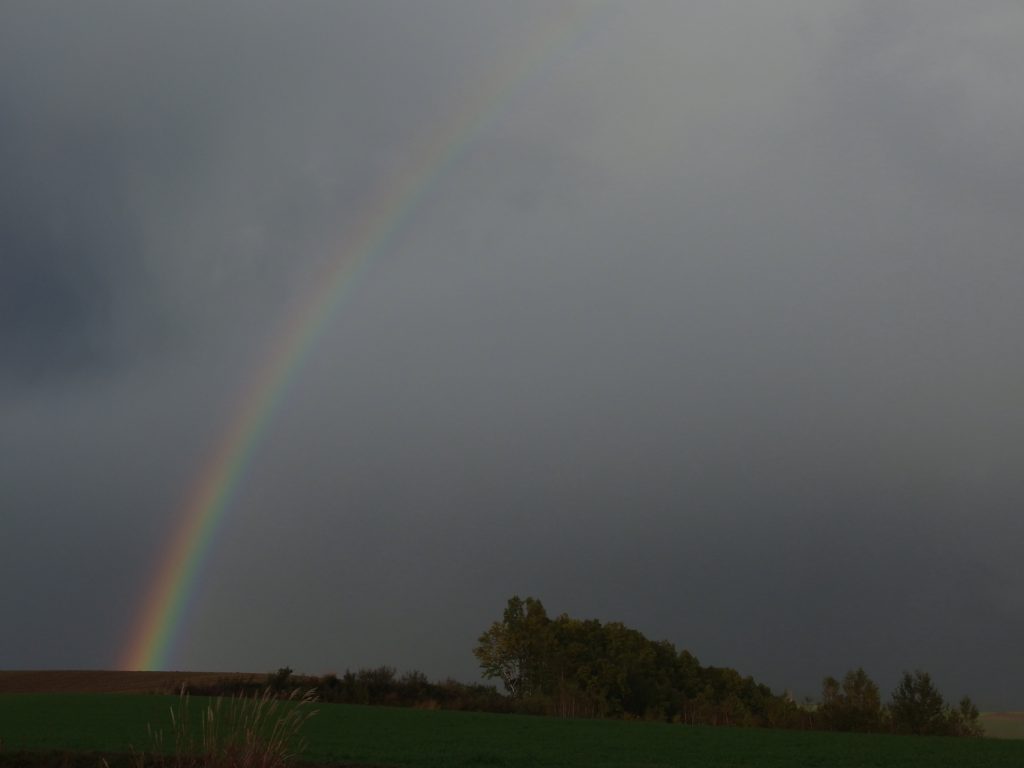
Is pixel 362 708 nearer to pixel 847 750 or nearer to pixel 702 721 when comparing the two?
pixel 702 721

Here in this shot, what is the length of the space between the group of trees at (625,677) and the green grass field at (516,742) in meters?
23.9

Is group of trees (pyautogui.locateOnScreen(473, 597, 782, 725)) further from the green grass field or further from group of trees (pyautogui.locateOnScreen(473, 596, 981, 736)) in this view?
the green grass field

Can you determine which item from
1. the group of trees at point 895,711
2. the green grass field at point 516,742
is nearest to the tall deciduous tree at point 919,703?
the group of trees at point 895,711

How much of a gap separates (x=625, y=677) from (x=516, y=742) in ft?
222

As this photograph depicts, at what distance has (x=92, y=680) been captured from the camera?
82.2m

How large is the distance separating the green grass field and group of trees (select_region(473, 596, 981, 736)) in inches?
940

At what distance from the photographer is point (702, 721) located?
56.9m

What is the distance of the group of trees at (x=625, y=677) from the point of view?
7950cm

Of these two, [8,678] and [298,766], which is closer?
[298,766]

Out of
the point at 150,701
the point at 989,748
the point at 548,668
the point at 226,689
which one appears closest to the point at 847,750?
the point at 989,748

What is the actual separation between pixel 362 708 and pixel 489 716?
278 inches

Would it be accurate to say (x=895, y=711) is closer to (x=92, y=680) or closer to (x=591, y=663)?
(x=591, y=663)

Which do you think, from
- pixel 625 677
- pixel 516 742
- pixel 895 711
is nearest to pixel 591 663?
pixel 625 677

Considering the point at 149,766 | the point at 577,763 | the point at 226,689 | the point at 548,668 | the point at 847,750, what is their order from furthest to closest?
1. the point at 548,668
2. the point at 226,689
3. the point at 847,750
4. the point at 577,763
5. the point at 149,766
